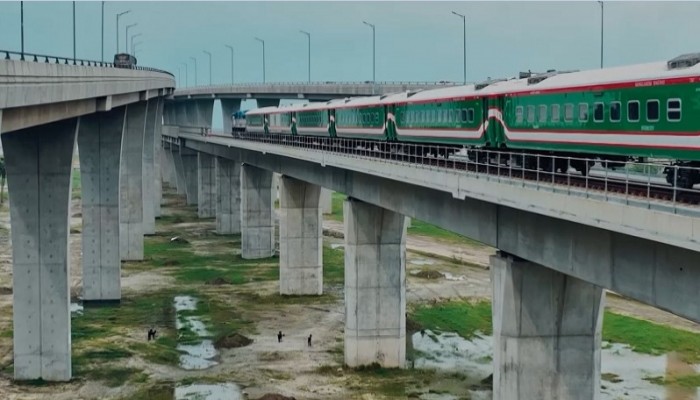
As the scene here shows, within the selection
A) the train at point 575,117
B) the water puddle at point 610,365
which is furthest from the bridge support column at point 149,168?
the train at point 575,117

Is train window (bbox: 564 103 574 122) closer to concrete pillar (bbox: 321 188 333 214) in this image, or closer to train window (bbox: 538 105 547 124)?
train window (bbox: 538 105 547 124)

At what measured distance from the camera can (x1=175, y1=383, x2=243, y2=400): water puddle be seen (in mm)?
41219

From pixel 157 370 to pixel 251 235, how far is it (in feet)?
130

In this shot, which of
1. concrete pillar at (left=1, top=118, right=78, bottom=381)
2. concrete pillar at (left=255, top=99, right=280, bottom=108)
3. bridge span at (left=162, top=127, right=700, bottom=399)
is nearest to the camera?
bridge span at (left=162, top=127, right=700, bottom=399)

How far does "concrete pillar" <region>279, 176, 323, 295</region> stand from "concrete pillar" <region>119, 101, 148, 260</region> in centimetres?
2141

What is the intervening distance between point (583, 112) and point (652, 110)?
A: 3.65 meters

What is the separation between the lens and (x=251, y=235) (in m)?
85.2

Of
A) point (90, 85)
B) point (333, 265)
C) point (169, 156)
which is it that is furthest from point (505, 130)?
point (169, 156)

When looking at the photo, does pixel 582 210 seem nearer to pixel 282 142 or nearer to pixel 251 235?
pixel 282 142

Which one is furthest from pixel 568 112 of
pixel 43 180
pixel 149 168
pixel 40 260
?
pixel 149 168

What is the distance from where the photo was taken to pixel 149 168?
108812 mm

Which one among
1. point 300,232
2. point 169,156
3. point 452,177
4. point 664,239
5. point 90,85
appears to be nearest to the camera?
point 664,239

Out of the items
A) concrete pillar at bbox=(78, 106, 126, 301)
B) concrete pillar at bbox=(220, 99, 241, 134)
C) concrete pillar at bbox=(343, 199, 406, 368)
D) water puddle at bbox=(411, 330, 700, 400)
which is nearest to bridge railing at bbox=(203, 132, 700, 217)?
concrete pillar at bbox=(343, 199, 406, 368)

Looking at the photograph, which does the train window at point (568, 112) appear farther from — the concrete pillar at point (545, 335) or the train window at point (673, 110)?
the train window at point (673, 110)
